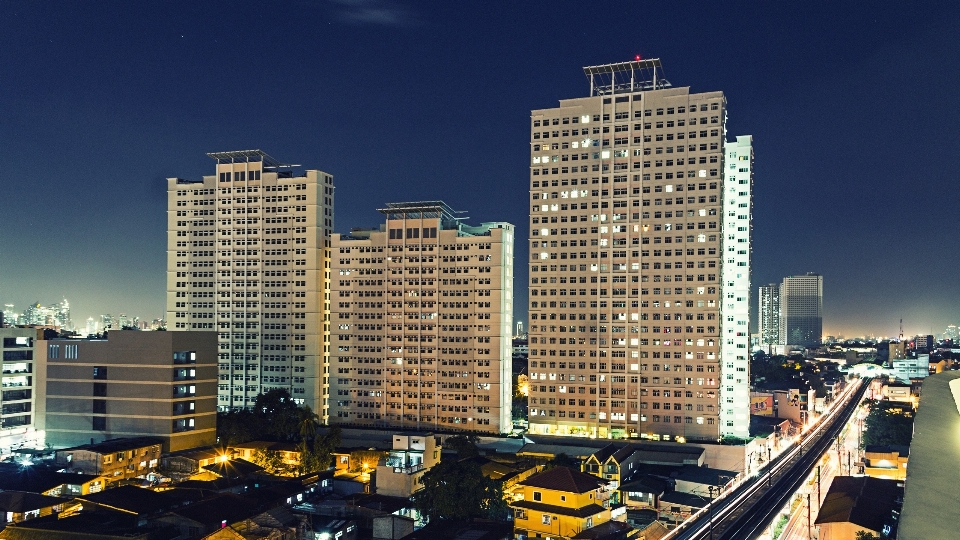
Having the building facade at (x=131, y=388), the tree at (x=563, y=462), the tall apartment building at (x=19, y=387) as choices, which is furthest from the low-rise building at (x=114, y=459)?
the tree at (x=563, y=462)

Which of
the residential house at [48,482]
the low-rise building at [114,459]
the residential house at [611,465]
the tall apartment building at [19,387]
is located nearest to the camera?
the residential house at [48,482]

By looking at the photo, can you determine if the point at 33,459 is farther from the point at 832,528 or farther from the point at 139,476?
the point at 832,528

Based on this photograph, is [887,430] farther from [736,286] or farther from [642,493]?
[642,493]

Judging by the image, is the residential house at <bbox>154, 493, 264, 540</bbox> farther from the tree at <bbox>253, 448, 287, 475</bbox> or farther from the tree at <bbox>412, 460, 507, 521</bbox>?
the tree at <bbox>253, 448, 287, 475</bbox>

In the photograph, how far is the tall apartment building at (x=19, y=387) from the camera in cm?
5519

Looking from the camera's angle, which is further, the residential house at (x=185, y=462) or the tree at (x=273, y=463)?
the tree at (x=273, y=463)

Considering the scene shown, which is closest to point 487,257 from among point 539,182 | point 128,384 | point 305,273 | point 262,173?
point 539,182

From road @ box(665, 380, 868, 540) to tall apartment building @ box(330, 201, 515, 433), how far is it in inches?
909

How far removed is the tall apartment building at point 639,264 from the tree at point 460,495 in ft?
89.2

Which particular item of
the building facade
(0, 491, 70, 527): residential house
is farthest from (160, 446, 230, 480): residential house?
(0, 491, 70, 527): residential house

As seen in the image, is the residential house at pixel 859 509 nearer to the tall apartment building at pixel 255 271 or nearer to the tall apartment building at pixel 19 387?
the tall apartment building at pixel 255 271

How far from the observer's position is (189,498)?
3647cm

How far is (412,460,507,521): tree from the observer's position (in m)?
34.0

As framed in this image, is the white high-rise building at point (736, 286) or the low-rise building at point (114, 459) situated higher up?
the white high-rise building at point (736, 286)
